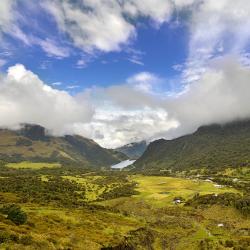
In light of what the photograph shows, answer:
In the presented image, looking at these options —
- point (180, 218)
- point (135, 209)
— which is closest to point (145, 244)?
point (180, 218)

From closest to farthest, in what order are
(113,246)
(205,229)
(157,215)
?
1. (113,246)
2. (205,229)
3. (157,215)

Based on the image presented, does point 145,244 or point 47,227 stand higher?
point 47,227

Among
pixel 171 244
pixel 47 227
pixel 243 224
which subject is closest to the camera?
pixel 47 227

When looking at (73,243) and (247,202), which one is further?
(247,202)

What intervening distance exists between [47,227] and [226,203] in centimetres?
13991

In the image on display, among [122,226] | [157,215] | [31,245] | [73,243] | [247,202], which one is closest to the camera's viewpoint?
[31,245]

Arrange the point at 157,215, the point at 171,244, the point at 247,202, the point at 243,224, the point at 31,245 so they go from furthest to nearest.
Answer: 1. the point at 247,202
2. the point at 157,215
3. the point at 243,224
4. the point at 171,244
5. the point at 31,245

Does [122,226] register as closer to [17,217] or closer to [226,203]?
[17,217]

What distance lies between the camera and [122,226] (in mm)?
110688

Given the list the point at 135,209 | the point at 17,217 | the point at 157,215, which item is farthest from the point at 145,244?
the point at 135,209

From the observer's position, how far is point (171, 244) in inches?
3944

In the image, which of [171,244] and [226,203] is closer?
[171,244]

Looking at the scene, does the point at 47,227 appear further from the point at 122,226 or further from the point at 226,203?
the point at 226,203

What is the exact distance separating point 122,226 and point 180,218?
49.5 meters
